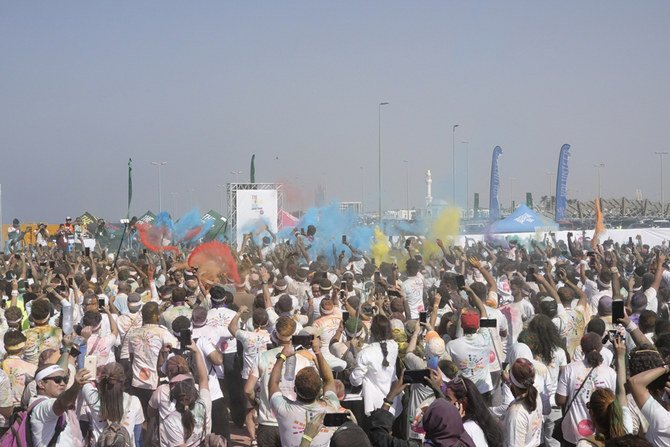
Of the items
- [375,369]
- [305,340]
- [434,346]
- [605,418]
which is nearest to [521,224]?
[434,346]

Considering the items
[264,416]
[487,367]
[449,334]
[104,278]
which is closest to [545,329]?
[487,367]

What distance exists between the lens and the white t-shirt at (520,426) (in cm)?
583

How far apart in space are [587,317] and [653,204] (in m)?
65.0

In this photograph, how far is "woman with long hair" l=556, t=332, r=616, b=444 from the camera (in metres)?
6.36

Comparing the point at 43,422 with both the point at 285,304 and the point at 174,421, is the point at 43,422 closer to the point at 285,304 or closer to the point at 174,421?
the point at 174,421

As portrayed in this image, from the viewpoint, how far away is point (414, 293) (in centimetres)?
1255

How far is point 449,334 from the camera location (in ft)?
28.2

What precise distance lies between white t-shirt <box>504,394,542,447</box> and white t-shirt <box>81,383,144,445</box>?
2.72m

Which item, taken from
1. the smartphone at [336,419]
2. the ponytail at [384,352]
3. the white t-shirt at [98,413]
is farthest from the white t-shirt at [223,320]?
the smartphone at [336,419]

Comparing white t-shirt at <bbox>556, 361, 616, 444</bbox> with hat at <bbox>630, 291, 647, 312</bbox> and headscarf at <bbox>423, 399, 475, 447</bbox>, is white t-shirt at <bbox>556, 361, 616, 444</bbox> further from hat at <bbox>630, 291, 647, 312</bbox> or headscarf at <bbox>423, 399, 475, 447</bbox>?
hat at <bbox>630, 291, 647, 312</bbox>

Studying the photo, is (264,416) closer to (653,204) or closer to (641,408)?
(641,408)

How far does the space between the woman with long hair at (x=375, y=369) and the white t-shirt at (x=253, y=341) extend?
1.49m

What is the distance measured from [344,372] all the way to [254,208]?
24789 mm

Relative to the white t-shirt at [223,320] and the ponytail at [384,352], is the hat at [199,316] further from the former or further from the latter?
the ponytail at [384,352]
